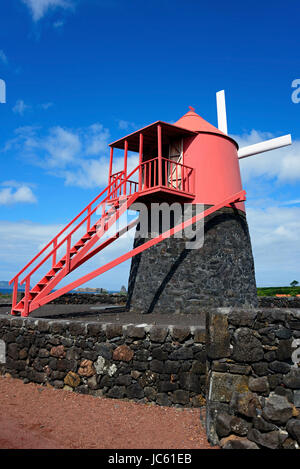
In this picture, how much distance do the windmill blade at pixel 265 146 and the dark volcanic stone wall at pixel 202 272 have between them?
9.08 ft

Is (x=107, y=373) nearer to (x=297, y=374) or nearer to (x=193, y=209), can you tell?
(x=297, y=374)

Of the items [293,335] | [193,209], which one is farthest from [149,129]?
[293,335]

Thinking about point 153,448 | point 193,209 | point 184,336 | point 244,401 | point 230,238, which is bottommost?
point 153,448

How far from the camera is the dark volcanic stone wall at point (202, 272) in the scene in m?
9.52

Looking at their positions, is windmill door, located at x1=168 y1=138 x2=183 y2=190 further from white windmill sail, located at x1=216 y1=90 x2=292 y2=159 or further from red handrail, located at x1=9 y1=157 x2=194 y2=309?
white windmill sail, located at x1=216 y1=90 x2=292 y2=159

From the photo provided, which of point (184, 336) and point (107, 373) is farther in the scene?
point (107, 373)

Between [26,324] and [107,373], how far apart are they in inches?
92.5

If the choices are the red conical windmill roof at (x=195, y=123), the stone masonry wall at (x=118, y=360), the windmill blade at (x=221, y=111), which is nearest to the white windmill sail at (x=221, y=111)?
the windmill blade at (x=221, y=111)

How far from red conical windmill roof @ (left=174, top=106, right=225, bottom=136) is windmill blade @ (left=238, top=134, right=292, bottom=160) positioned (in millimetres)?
1749

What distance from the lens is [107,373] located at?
596 cm

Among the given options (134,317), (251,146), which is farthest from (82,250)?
(251,146)

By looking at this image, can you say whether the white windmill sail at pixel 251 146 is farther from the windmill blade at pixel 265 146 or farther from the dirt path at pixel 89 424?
the dirt path at pixel 89 424

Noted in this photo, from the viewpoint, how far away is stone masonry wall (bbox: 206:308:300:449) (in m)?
3.80

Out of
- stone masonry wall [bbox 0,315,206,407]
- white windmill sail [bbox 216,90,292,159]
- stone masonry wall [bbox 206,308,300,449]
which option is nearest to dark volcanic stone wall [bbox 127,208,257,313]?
white windmill sail [bbox 216,90,292,159]
